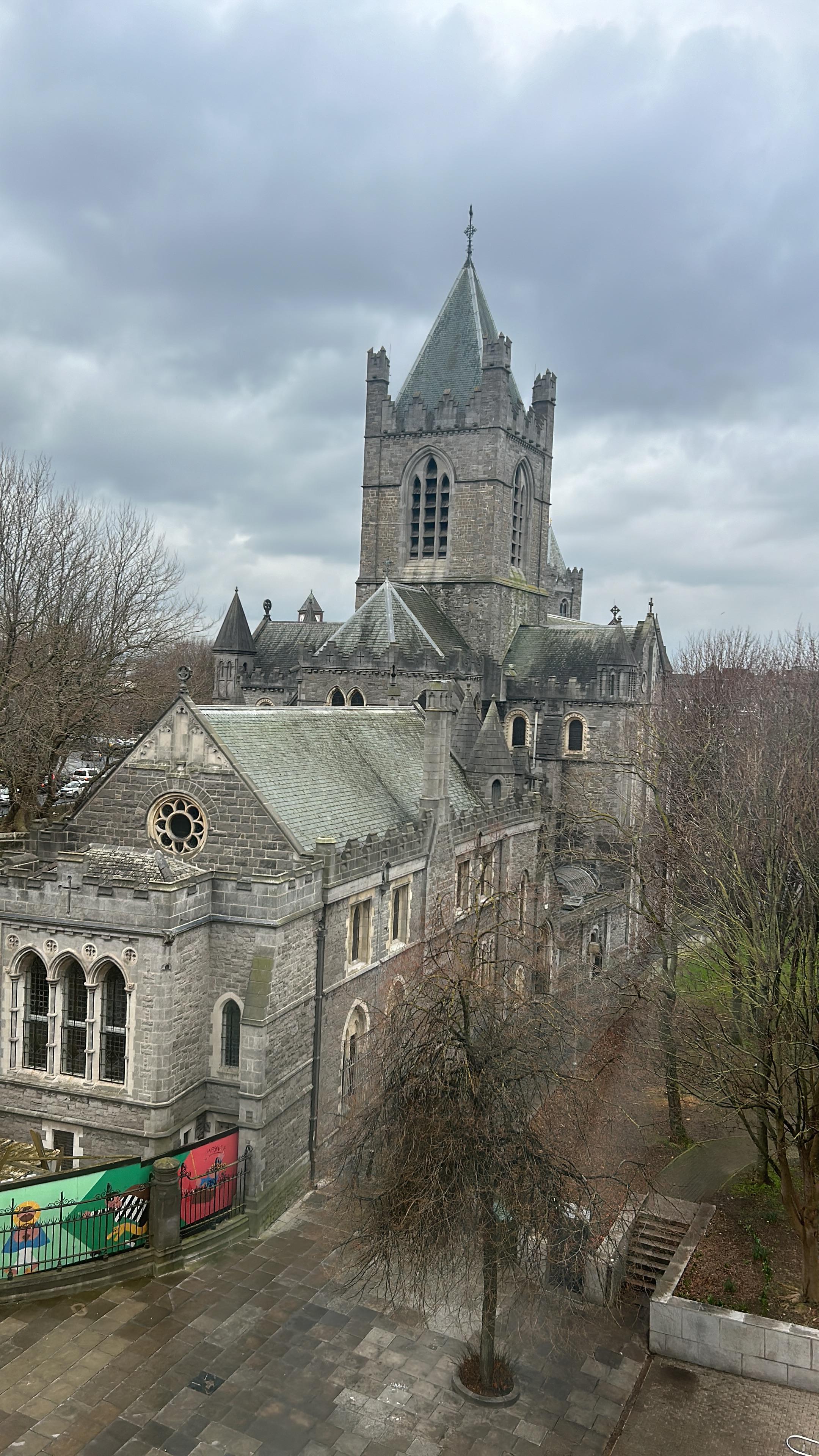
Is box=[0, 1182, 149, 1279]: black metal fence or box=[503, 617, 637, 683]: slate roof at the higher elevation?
box=[503, 617, 637, 683]: slate roof

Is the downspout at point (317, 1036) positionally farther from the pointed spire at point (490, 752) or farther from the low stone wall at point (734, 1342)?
the pointed spire at point (490, 752)

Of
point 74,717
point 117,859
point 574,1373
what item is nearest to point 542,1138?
point 574,1373

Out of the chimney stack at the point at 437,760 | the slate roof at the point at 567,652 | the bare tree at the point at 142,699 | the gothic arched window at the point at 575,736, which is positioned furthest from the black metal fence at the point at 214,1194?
the slate roof at the point at 567,652

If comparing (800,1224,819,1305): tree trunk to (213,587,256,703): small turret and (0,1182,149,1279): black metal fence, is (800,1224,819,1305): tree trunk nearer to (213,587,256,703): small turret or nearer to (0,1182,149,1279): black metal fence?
(0,1182,149,1279): black metal fence

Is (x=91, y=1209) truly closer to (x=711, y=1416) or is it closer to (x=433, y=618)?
(x=711, y=1416)

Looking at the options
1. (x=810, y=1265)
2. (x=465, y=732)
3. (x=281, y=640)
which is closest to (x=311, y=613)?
(x=281, y=640)

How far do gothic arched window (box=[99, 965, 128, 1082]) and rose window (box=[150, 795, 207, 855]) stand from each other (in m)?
3.40

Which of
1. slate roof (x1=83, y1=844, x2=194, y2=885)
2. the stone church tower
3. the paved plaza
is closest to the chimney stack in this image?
slate roof (x1=83, y1=844, x2=194, y2=885)

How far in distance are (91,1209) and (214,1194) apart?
2363mm

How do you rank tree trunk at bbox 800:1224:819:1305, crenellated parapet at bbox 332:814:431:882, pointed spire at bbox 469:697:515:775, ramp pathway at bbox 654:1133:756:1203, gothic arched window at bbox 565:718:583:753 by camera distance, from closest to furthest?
1. tree trunk at bbox 800:1224:819:1305
2. crenellated parapet at bbox 332:814:431:882
3. ramp pathway at bbox 654:1133:756:1203
4. pointed spire at bbox 469:697:515:775
5. gothic arched window at bbox 565:718:583:753

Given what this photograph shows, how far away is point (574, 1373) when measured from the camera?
49.3 ft

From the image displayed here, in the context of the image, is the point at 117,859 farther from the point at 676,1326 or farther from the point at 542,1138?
the point at 676,1326

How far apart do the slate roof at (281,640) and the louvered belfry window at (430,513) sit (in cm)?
683

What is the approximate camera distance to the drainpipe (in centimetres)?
2055
